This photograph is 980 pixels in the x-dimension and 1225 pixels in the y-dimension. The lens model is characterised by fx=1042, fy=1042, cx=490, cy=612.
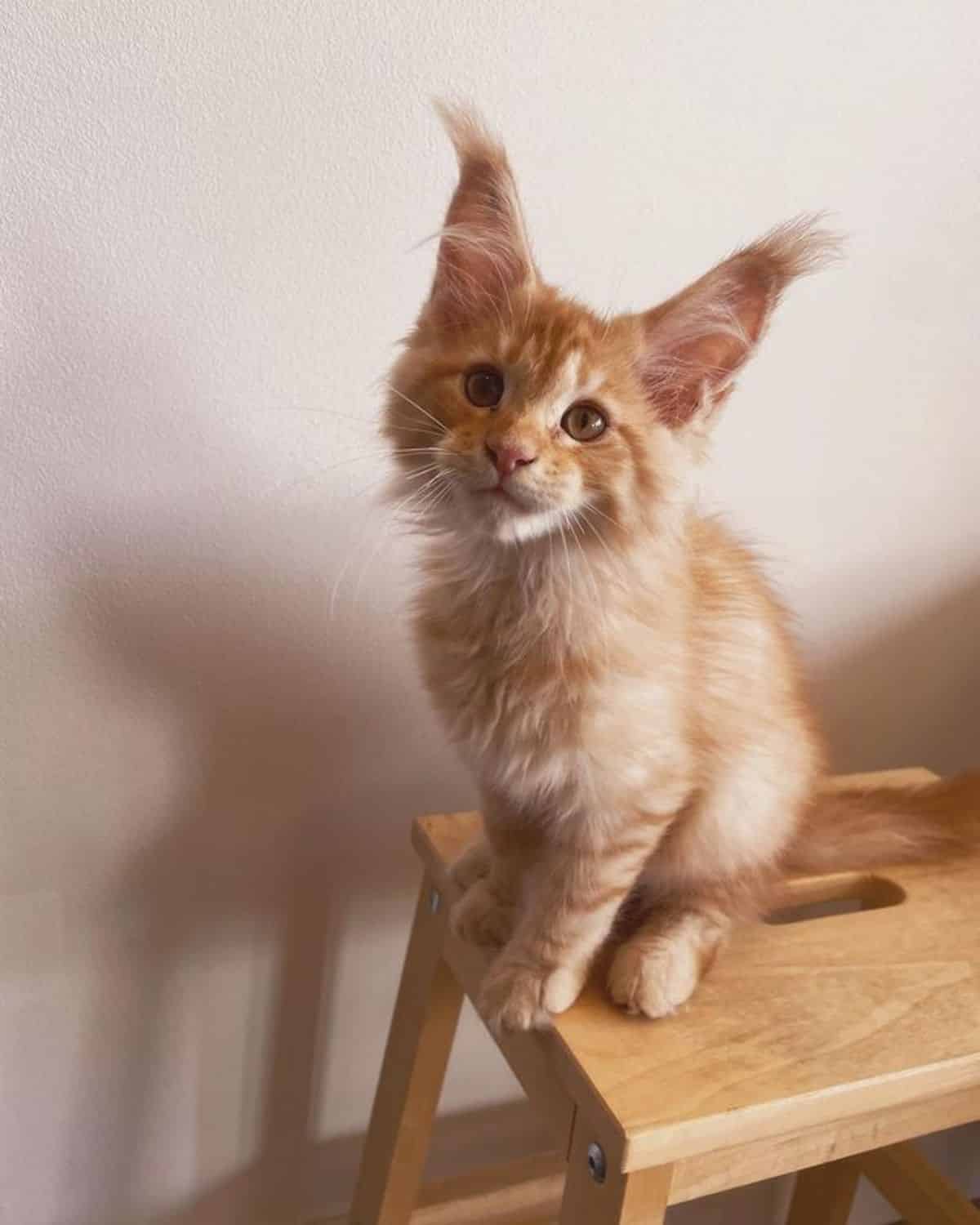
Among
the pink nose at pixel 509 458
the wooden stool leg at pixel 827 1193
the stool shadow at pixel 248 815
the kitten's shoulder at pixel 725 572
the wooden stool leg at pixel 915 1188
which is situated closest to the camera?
the pink nose at pixel 509 458

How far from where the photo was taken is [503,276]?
0.78m

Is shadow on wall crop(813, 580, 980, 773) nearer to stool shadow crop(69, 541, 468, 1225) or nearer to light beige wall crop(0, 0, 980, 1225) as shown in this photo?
light beige wall crop(0, 0, 980, 1225)

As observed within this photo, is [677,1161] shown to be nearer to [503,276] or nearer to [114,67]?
[503,276]

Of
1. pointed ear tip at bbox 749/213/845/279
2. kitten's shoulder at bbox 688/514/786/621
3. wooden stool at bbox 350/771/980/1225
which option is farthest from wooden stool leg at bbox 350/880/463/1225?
pointed ear tip at bbox 749/213/845/279

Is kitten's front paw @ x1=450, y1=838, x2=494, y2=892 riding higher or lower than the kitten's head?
lower

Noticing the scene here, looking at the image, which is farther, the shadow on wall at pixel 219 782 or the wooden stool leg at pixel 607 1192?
the shadow on wall at pixel 219 782

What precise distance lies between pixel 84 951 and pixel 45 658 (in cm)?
33

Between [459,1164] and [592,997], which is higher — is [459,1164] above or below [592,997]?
below

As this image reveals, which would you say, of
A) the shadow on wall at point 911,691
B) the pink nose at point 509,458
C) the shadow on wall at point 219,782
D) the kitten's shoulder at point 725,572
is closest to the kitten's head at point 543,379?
the pink nose at point 509,458

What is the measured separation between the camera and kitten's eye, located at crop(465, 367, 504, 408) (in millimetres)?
747

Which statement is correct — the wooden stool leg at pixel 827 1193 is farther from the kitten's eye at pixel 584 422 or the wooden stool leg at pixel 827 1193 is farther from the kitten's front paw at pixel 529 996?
the kitten's eye at pixel 584 422

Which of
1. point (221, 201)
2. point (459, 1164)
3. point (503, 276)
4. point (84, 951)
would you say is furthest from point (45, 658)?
point (459, 1164)

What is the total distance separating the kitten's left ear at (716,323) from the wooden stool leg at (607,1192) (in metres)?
0.51

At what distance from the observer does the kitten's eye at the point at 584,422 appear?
29.0 inches
